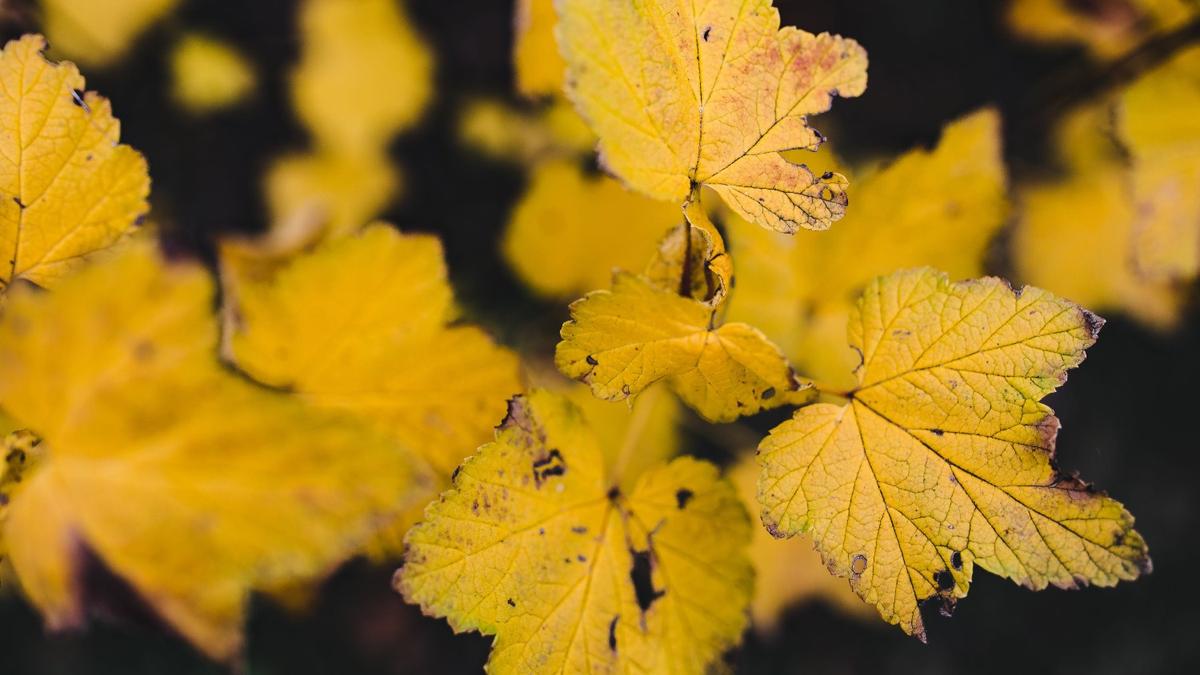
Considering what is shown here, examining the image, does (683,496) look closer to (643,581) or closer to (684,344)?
(684,344)

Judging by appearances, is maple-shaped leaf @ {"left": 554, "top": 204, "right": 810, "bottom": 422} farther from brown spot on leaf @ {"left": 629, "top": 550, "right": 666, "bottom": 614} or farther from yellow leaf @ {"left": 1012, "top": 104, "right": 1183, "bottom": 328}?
yellow leaf @ {"left": 1012, "top": 104, "right": 1183, "bottom": 328}

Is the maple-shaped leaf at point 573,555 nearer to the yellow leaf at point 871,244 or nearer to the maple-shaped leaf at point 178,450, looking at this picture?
the maple-shaped leaf at point 178,450

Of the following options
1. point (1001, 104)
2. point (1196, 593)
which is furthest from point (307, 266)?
point (1196, 593)

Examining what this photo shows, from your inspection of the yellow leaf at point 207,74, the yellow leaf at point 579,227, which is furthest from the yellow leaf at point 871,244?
the yellow leaf at point 207,74

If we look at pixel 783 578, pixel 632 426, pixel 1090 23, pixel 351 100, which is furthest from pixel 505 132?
Result: pixel 1090 23

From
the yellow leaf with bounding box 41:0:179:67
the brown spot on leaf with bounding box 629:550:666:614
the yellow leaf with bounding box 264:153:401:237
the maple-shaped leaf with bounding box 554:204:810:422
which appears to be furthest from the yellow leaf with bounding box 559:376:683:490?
the yellow leaf with bounding box 41:0:179:67

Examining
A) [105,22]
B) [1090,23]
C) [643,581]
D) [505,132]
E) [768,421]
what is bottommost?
[643,581]

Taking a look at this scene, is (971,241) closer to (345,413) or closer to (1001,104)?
(1001,104)
